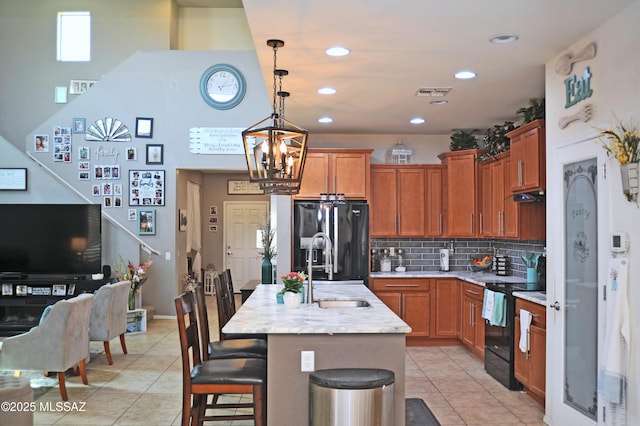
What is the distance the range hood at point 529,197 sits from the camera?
214 inches

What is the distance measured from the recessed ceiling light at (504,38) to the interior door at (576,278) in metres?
0.86

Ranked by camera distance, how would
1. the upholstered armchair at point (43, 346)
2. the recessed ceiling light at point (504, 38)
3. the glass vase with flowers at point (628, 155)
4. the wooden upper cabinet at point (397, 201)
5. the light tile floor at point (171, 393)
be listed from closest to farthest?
the glass vase with flowers at point (628, 155) → the recessed ceiling light at point (504, 38) → the light tile floor at point (171, 393) → the upholstered armchair at point (43, 346) → the wooden upper cabinet at point (397, 201)

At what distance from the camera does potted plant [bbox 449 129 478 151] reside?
751cm

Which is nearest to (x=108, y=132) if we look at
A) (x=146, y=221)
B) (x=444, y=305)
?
(x=146, y=221)

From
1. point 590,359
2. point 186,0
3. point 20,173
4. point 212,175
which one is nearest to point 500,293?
point 590,359

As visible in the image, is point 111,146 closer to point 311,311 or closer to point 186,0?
point 186,0

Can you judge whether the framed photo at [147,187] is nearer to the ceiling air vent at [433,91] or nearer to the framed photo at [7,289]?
the framed photo at [7,289]

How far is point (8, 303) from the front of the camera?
7785mm

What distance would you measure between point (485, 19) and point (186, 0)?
31.9ft

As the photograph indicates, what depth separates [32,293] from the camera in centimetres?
786

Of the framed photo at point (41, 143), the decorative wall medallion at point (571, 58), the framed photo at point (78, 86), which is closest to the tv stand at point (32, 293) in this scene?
the framed photo at point (41, 143)

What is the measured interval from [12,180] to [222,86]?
11.6 feet

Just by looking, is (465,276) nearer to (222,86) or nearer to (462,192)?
(462,192)

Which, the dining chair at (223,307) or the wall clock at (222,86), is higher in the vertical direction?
the wall clock at (222,86)
